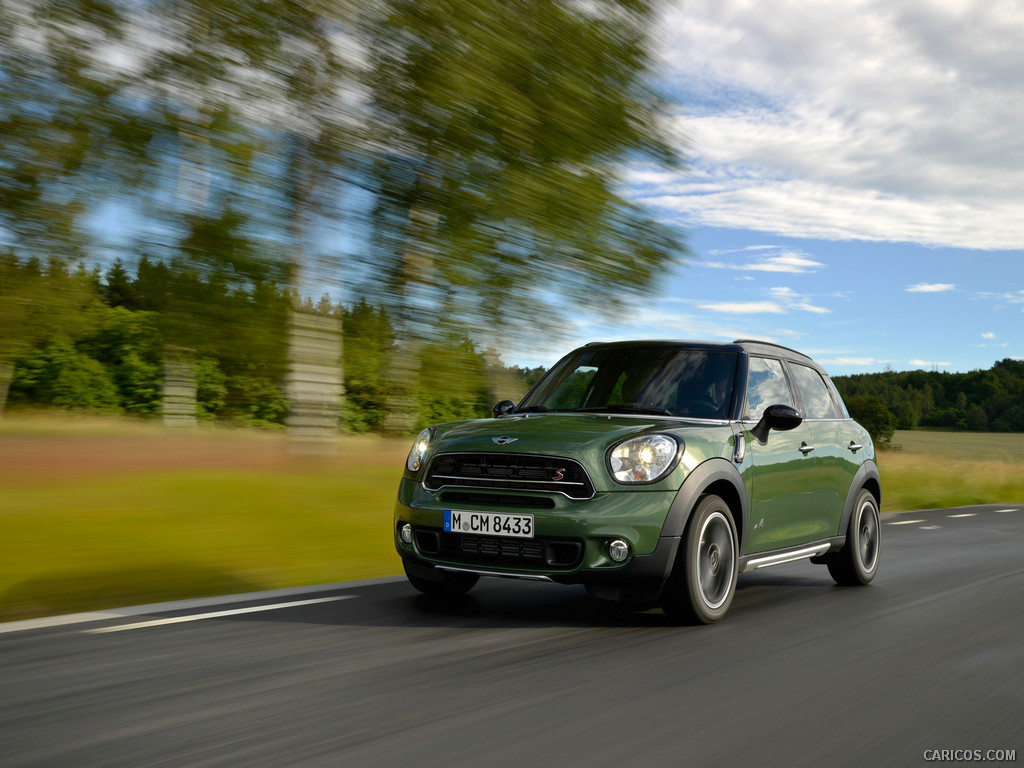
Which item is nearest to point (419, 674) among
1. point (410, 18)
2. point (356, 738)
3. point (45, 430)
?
point (356, 738)

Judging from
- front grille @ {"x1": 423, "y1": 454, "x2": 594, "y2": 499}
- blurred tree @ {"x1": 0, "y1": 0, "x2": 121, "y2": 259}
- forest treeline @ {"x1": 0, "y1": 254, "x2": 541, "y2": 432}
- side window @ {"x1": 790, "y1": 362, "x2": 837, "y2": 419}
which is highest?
blurred tree @ {"x1": 0, "y1": 0, "x2": 121, "y2": 259}

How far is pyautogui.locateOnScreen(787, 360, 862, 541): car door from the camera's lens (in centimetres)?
751

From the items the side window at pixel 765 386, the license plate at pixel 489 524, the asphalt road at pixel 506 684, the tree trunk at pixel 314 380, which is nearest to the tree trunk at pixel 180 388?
the tree trunk at pixel 314 380

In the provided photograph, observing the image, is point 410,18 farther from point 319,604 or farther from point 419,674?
point 419,674

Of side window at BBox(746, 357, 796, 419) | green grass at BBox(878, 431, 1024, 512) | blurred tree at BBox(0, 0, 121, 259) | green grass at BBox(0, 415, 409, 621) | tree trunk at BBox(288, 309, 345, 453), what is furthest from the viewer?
green grass at BBox(878, 431, 1024, 512)

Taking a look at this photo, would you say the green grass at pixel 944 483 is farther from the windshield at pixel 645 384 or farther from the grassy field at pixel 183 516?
the windshield at pixel 645 384

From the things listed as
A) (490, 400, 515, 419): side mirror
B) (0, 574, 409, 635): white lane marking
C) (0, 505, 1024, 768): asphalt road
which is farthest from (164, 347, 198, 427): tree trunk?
(0, 505, 1024, 768): asphalt road

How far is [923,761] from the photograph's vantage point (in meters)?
3.71

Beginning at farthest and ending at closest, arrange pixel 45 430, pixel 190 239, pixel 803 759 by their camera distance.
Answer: pixel 45 430
pixel 190 239
pixel 803 759

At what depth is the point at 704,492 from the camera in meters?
6.29

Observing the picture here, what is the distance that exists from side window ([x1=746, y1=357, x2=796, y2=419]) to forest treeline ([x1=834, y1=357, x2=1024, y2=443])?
65455 mm

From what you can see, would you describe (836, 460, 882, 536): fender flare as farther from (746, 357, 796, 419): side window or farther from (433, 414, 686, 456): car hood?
(433, 414, 686, 456): car hood

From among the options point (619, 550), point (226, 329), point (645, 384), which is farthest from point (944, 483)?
point (619, 550)

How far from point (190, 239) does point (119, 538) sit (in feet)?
9.13
